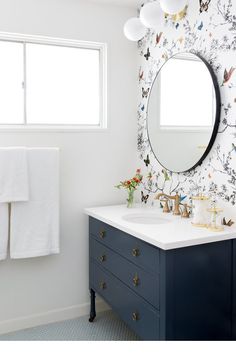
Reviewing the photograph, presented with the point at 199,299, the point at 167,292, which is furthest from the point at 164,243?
the point at 199,299

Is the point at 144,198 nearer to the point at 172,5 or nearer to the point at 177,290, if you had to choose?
the point at 177,290

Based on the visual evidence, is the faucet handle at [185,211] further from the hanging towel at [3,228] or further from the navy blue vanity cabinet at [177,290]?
the hanging towel at [3,228]

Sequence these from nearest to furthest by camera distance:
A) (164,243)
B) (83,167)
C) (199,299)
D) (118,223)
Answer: (164,243), (199,299), (118,223), (83,167)

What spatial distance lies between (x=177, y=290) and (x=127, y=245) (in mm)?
447

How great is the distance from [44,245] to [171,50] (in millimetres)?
1625

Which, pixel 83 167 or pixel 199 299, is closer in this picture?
pixel 199 299

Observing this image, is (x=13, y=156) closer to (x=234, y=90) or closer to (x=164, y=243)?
(x=164, y=243)

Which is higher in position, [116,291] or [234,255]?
[234,255]

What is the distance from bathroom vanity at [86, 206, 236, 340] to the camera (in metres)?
1.72

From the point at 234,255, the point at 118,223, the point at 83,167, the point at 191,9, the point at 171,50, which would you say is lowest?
the point at 234,255

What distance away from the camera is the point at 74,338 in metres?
2.44

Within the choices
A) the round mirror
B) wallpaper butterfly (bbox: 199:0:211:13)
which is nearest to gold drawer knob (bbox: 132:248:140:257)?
the round mirror

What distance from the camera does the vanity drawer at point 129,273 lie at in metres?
1.81

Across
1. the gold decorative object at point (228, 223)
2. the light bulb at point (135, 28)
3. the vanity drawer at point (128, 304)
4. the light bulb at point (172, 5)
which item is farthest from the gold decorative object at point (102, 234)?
the light bulb at point (172, 5)
